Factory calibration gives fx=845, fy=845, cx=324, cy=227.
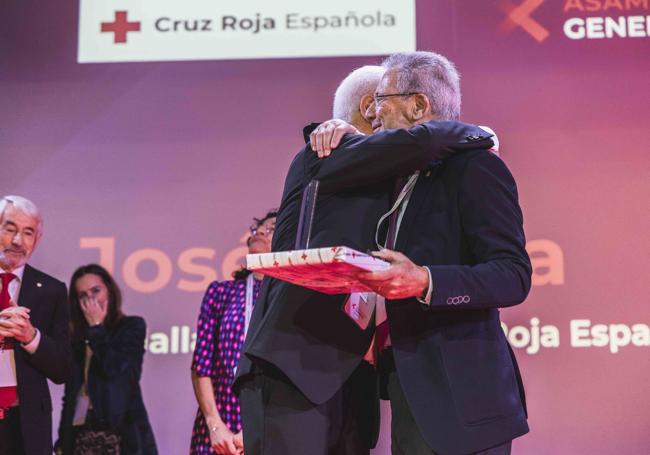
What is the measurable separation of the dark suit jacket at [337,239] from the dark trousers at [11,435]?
6.03 feet

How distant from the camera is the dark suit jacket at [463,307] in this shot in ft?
5.82

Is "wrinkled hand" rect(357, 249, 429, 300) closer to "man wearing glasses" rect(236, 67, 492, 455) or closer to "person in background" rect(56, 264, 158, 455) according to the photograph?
"man wearing glasses" rect(236, 67, 492, 455)

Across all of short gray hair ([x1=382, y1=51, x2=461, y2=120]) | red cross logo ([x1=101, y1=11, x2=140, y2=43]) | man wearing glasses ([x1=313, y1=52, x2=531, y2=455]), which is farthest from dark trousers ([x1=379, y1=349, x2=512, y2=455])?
red cross logo ([x1=101, y1=11, x2=140, y2=43])

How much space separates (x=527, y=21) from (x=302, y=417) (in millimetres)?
3659

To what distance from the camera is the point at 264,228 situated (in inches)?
160

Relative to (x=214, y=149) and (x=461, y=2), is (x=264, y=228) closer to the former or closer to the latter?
(x=214, y=149)

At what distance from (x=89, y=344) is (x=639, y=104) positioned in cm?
334

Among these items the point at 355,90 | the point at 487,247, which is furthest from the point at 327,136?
the point at 355,90

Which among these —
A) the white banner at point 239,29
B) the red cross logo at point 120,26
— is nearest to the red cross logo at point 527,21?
the white banner at point 239,29

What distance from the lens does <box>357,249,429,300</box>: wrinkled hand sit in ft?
5.46

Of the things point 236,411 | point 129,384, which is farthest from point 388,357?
point 129,384

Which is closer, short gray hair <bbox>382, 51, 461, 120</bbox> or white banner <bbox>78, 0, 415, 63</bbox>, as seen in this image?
short gray hair <bbox>382, 51, 461, 120</bbox>

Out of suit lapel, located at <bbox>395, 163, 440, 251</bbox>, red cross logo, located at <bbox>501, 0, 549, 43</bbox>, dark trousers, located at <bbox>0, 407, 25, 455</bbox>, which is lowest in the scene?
dark trousers, located at <bbox>0, 407, 25, 455</bbox>

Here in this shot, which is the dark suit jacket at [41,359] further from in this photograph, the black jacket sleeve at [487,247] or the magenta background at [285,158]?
the black jacket sleeve at [487,247]
